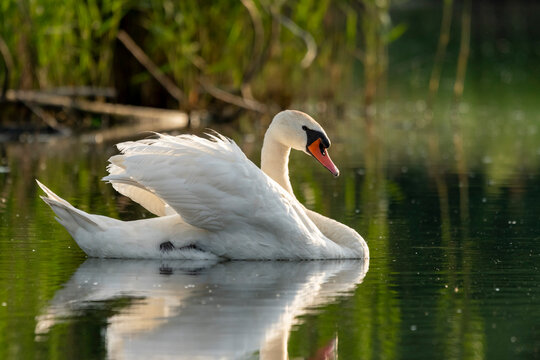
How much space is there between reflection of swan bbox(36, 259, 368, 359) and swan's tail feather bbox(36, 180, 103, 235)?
0.27m

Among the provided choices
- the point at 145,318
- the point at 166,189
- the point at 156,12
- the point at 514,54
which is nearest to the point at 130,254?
the point at 166,189

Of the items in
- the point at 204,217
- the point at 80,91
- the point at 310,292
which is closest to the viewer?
the point at 310,292

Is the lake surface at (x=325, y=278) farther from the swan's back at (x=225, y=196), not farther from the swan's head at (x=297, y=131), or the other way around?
the swan's head at (x=297, y=131)

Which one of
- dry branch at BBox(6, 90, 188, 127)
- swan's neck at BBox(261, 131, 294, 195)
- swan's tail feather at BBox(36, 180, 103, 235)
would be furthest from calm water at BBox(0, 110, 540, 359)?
dry branch at BBox(6, 90, 188, 127)

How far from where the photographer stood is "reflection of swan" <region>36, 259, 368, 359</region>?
6.61 metres

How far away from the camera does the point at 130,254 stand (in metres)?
9.50

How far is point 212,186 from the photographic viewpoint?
9.23 meters

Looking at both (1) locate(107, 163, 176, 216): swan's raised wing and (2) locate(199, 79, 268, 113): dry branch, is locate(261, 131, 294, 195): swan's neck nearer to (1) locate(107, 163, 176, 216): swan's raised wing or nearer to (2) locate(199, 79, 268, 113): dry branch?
(1) locate(107, 163, 176, 216): swan's raised wing

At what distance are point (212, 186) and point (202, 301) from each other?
1.56 m

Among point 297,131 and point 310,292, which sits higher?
point 297,131

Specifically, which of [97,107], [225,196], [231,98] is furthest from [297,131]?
[231,98]

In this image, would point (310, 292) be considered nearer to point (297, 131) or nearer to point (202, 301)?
point (202, 301)

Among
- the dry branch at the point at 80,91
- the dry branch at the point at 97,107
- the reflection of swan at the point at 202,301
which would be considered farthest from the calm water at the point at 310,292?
the dry branch at the point at 80,91

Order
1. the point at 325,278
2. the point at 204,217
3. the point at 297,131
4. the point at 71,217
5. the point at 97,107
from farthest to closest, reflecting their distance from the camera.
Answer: the point at 97,107, the point at 297,131, the point at 71,217, the point at 204,217, the point at 325,278
